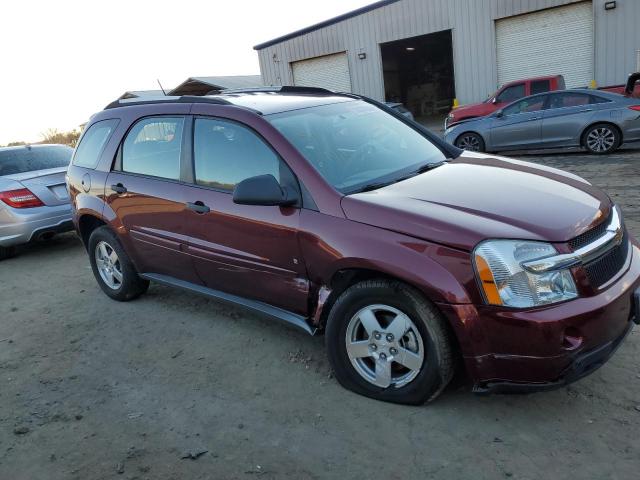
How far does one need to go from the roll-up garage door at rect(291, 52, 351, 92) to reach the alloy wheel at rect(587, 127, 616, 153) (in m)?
13.4

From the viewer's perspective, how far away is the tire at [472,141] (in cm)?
1184

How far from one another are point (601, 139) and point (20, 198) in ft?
33.2

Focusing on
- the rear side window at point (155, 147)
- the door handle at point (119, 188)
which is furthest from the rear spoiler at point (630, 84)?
the door handle at point (119, 188)

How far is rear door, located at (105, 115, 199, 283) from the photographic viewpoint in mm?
3910

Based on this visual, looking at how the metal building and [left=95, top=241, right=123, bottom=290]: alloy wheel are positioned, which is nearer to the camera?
[left=95, top=241, right=123, bottom=290]: alloy wheel

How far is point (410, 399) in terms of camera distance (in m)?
2.87

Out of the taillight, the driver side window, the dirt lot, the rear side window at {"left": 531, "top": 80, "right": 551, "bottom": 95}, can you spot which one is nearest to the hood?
the dirt lot

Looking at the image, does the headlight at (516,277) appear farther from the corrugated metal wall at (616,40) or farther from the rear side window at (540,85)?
the corrugated metal wall at (616,40)

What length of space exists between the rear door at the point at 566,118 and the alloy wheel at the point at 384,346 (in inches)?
366

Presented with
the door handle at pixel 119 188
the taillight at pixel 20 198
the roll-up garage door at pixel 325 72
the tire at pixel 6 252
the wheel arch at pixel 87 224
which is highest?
the roll-up garage door at pixel 325 72

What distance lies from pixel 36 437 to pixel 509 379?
2633 mm

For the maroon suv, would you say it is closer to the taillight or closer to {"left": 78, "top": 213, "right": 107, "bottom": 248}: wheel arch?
{"left": 78, "top": 213, "right": 107, "bottom": 248}: wheel arch

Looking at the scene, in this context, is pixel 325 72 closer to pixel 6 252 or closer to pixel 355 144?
pixel 6 252

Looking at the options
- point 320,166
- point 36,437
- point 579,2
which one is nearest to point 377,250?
point 320,166
